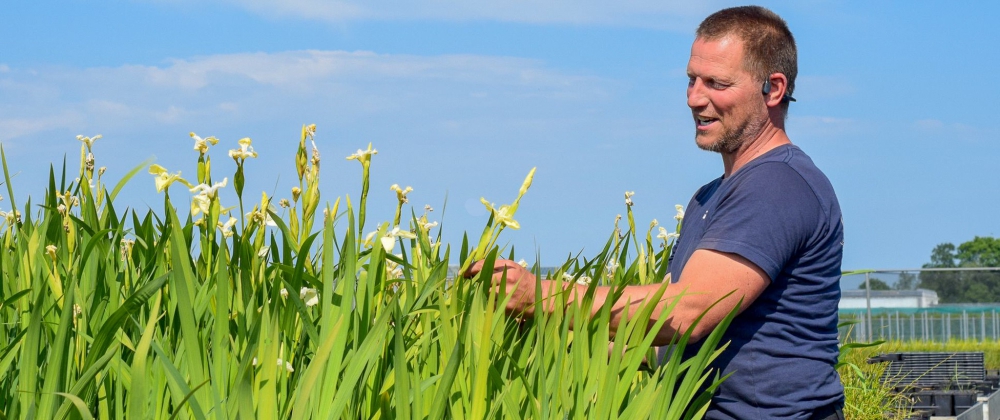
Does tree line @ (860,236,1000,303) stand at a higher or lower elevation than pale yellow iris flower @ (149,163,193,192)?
lower

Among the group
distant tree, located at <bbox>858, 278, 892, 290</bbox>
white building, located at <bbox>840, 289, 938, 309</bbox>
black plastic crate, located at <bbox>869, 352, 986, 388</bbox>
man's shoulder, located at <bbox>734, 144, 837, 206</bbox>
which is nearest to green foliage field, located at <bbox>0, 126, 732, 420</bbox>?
man's shoulder, located at <bbox>734, 144, 837, 206</bbox>

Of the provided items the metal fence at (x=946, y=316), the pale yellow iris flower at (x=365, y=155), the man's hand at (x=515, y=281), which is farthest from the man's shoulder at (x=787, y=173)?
the metal fence at (x=946, y=316)

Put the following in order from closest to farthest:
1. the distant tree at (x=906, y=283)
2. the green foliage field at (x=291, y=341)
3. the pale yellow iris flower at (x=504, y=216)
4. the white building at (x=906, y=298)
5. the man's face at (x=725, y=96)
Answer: the green foliage field at (x=291, y=341) → the pale yellow iris flower at (x=504, y=216) → the man's face at (x=725, y=96) → the distant tree at (x=906, y=283) → the white building at (x=906, y=298)

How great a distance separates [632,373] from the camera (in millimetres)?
1590

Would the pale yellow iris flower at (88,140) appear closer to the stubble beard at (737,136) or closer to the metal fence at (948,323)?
the stubble beard at (737,136)

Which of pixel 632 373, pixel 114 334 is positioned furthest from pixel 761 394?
pixel 114 334

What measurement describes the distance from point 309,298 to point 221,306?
203mm

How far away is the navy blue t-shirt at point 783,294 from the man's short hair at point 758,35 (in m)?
0.23

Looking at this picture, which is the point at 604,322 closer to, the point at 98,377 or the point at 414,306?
the point at 414,306

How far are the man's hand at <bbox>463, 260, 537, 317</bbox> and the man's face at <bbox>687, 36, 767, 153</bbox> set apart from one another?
0.64 meters

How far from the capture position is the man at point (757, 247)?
1854mm

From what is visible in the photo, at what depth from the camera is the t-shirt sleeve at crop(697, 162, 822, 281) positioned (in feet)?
6.10

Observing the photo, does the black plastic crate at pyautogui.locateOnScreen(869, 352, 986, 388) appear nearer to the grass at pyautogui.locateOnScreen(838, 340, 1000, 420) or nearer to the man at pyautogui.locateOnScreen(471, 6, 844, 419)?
the grass at pyautogui.locateOnScreen(838, 340, 1000, 420)

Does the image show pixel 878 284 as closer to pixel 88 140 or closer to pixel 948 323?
pixel 948 323
